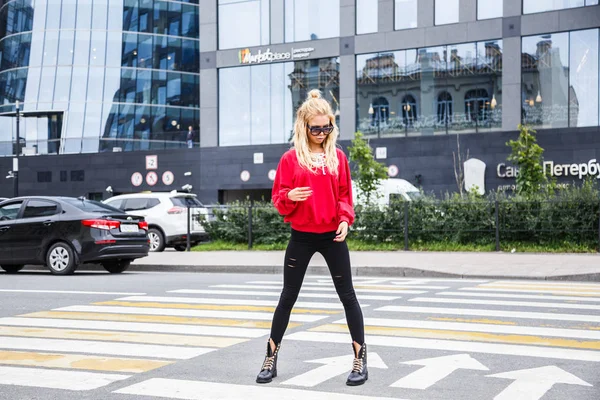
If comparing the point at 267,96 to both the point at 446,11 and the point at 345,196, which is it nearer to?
the point at 446,11

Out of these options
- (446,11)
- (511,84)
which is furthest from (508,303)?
(446,11)

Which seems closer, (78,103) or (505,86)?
(505,86)

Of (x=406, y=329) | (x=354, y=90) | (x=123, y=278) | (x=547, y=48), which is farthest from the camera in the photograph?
(x=354, y=90)

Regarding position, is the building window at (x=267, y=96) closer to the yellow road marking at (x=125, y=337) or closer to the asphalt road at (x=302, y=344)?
the asphalt road at (x=302, y=344)

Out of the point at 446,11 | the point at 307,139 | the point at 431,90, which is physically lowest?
the point at 307,139

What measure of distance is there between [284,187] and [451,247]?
15.1 meters

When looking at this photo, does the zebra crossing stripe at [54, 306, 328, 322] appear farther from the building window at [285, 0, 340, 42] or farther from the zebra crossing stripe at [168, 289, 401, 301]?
the building window at [285, 0, 340, 42]

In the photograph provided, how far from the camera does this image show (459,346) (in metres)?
6.76

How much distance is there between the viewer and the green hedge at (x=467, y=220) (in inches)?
746

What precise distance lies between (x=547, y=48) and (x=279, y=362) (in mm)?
31390

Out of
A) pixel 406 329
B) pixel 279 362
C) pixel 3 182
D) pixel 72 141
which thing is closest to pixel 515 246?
pixel 406 329

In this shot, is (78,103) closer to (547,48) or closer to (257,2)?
(257,2)

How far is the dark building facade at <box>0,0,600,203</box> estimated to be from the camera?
1366 inches

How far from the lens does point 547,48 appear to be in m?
34.6
